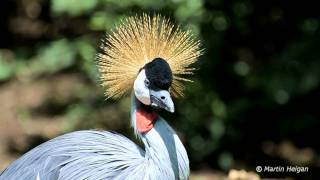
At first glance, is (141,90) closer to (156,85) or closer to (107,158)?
(156,85)

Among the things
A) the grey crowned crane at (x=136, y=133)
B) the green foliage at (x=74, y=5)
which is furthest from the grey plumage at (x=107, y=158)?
the green foliage at (x=74, y=5)

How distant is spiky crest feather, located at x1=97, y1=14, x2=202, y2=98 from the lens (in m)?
2.46

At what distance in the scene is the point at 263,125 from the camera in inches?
150

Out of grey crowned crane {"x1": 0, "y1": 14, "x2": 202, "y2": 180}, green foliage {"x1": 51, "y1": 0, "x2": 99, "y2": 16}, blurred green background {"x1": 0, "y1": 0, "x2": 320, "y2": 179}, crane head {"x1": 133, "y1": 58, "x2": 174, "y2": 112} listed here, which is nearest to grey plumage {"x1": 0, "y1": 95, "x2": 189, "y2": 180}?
grey crowned crane {"x1": 0, "y1": 14, "x2": 202, "y2": 180}

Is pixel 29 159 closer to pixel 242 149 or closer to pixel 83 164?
pixel 83 164

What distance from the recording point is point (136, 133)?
2.44m

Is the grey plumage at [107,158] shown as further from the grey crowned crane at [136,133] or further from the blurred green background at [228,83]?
the blurred green background at [228,83]

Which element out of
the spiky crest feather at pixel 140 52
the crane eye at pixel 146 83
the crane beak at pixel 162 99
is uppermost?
the spiky crest feather at pixel 140 52

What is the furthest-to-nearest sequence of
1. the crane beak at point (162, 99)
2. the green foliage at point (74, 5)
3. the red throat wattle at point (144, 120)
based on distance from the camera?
the green foliage at point (74, 5)
the red throat wattle at point (144, 120)
the crane beak at point (162, 99)

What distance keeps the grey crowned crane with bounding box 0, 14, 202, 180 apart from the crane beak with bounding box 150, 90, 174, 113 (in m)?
0.01

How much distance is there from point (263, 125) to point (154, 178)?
1.48 m

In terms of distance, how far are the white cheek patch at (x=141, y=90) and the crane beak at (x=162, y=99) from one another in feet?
0.06

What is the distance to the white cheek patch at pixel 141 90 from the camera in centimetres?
234

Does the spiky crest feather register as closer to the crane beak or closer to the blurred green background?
the crane beak
